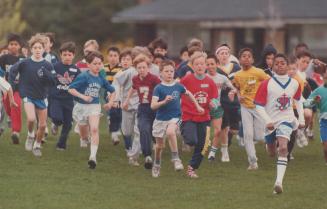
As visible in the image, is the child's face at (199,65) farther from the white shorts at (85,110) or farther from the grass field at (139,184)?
the white shorts at (85,110)

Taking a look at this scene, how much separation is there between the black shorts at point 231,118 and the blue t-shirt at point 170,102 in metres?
2.60

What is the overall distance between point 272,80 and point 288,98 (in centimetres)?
35

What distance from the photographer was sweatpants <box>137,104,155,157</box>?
15.9 meters

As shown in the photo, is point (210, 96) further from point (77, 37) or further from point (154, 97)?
point (77, 37)

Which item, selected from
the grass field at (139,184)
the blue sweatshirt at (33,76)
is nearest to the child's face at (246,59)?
the grass field at (139,184)

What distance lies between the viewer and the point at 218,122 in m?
17.2

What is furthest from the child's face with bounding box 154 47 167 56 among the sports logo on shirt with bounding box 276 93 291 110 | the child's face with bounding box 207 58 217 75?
the sports logo on shirt with bounding box 276 93 291 110

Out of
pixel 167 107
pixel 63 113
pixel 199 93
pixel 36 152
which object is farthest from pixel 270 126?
pixel 63 113

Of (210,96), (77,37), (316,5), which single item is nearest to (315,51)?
(316,5)

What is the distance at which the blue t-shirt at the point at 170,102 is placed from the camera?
49.9 feet

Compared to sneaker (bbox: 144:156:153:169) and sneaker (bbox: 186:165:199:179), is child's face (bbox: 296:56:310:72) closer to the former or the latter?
sneaker (bbox: 144:156:153:169)

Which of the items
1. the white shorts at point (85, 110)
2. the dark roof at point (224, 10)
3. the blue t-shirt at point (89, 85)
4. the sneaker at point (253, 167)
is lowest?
the sneaker at point (253, 167)

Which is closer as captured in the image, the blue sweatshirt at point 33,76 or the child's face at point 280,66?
the child's face at point 280,66

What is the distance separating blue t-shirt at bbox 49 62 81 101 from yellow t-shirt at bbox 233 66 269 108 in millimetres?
2971
